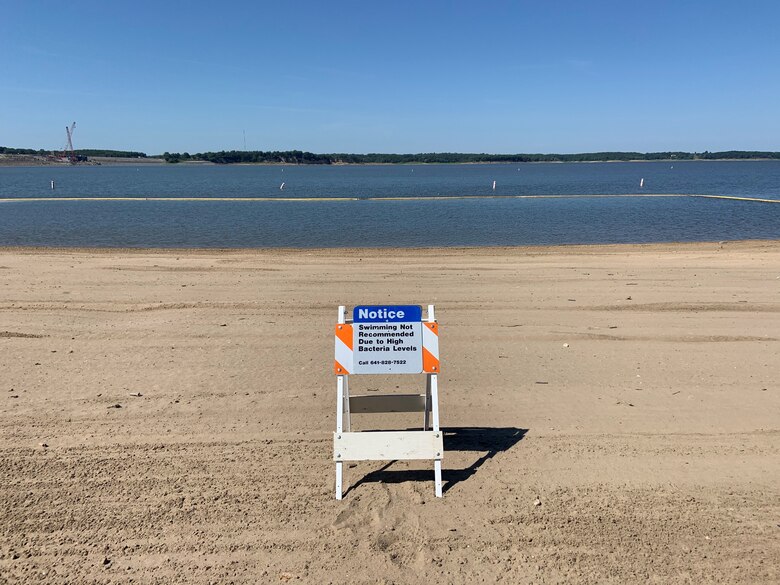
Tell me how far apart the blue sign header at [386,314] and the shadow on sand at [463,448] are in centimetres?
140

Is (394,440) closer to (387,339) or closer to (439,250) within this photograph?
(387,339)

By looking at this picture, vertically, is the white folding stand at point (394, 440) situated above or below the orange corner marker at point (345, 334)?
below

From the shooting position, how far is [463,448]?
19.3ft

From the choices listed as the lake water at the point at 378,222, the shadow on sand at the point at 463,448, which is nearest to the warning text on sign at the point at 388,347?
the shadow on sand at the point at 463,448

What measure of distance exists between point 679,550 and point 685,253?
1813 centimetres

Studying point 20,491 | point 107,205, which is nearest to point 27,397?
point 20,491

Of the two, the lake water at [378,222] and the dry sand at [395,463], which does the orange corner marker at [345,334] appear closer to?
the dry sand at [395,463]

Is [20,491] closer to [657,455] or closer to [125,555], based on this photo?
[125,555]

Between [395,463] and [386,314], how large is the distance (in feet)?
4.81

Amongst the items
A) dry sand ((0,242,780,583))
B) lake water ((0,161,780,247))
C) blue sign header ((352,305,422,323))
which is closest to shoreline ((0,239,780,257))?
lake water ((0,161,780,247))

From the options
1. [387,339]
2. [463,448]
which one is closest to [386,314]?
[387,339]

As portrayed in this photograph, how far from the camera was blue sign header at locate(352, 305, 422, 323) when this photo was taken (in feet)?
17.0

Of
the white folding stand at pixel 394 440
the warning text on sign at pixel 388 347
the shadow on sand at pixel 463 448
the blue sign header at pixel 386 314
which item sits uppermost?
the blue sign header at pixel 386 314

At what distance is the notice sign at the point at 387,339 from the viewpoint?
17.0 feet
